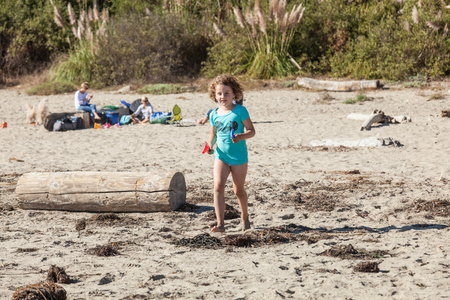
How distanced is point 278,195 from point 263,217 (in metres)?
0.93

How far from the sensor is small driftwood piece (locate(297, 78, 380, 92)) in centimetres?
1811

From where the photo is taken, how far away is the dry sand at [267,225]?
4.09m

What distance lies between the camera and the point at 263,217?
20.6 feet

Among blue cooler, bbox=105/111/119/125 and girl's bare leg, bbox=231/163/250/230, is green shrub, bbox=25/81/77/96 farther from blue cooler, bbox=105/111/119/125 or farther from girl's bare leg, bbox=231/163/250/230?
girl's bare leg, bbox=231/163/250/230

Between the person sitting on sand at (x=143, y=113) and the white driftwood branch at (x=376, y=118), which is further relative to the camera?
the person sitting on sand at (x=143, y=113)

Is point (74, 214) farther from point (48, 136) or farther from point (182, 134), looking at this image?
point (48, 136)

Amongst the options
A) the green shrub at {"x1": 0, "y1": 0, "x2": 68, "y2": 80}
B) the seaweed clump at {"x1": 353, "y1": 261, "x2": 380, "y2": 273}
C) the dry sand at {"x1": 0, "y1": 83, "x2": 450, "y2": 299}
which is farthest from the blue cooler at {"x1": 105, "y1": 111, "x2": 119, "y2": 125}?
the green shrub at {"x1": 0, "y1": 0, "x2": 68, "y2": 80}

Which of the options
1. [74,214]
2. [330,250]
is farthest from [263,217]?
[74,214]

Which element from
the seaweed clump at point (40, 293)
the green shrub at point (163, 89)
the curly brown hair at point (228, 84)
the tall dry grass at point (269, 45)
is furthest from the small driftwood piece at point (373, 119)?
the seaweed clump at point (40, 293)

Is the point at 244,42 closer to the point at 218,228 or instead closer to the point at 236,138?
the point at 218,228

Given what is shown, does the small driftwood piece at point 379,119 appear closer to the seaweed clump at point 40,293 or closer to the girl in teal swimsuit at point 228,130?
the girl in teal swimsuit at point 228,130

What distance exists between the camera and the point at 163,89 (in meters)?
20.1

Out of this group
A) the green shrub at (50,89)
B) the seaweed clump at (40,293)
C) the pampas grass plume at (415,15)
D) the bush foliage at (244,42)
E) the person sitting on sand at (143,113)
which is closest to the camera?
the seaweed clump at (40,293)

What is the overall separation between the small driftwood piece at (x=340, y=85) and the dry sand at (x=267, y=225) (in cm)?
564
